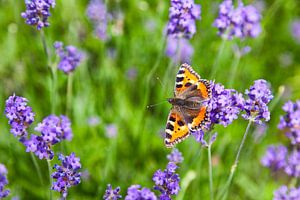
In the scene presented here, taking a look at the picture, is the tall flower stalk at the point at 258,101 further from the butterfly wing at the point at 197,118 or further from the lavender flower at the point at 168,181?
the lavender flower at the point at 168,181

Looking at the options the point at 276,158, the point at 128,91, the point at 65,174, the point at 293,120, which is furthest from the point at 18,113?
the point at 128,91

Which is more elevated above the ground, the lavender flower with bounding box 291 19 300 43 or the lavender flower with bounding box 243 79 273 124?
the lavender flower with bounding box 291 19 300 43

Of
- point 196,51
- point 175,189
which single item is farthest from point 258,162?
point 175,189

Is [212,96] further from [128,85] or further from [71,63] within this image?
[128,85]

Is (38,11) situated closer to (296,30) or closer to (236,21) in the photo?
(236,21)

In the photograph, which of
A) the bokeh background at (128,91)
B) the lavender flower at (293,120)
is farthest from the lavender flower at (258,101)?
the bokeh background at (128,91)

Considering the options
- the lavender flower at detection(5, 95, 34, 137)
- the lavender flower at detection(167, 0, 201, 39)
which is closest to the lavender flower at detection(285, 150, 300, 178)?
the lavender flower at detection(167, 0, 201, 39)

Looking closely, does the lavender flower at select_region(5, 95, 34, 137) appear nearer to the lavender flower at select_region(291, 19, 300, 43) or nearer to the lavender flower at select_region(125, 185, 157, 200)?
the lavender flower at select_region(125, 185, 157, 200)
